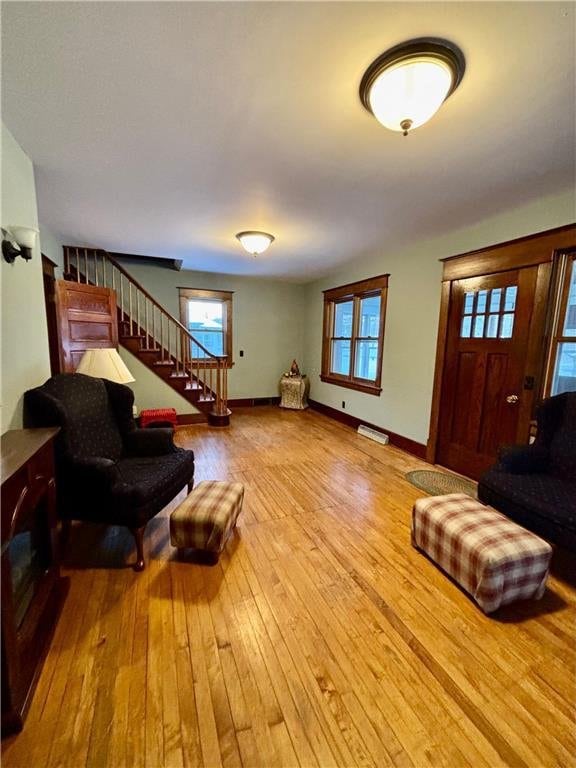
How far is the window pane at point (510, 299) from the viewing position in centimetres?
279

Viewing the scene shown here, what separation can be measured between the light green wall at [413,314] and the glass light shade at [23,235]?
3004mm

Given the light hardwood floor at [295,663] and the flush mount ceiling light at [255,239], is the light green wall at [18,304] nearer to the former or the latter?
the light hardwood floor at [295,663]

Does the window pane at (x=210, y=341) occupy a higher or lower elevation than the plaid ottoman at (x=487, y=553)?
higher

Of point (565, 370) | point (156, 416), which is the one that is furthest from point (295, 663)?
point (156, 416)

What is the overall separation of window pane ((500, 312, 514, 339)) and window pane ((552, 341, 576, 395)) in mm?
385

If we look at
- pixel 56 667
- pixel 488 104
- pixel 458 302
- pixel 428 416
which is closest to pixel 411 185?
pixel 488 104

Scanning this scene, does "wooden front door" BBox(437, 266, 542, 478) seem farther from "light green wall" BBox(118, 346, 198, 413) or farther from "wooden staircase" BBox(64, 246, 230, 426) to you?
"light green wall" BBox(118, 346, 198, 413)

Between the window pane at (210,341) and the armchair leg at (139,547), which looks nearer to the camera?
the armchair leg at (139,547)

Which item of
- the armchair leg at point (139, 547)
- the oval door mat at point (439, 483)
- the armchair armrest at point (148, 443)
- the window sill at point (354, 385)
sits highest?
the window sill at point (354, 385)

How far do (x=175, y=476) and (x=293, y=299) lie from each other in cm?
499

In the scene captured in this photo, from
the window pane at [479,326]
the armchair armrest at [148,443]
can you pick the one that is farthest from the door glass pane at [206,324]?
the window pane at [479,326]

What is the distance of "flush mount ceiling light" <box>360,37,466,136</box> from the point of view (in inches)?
48.4

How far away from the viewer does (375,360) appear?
470 cm

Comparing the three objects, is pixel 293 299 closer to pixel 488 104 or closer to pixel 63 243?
pixel 63 243
